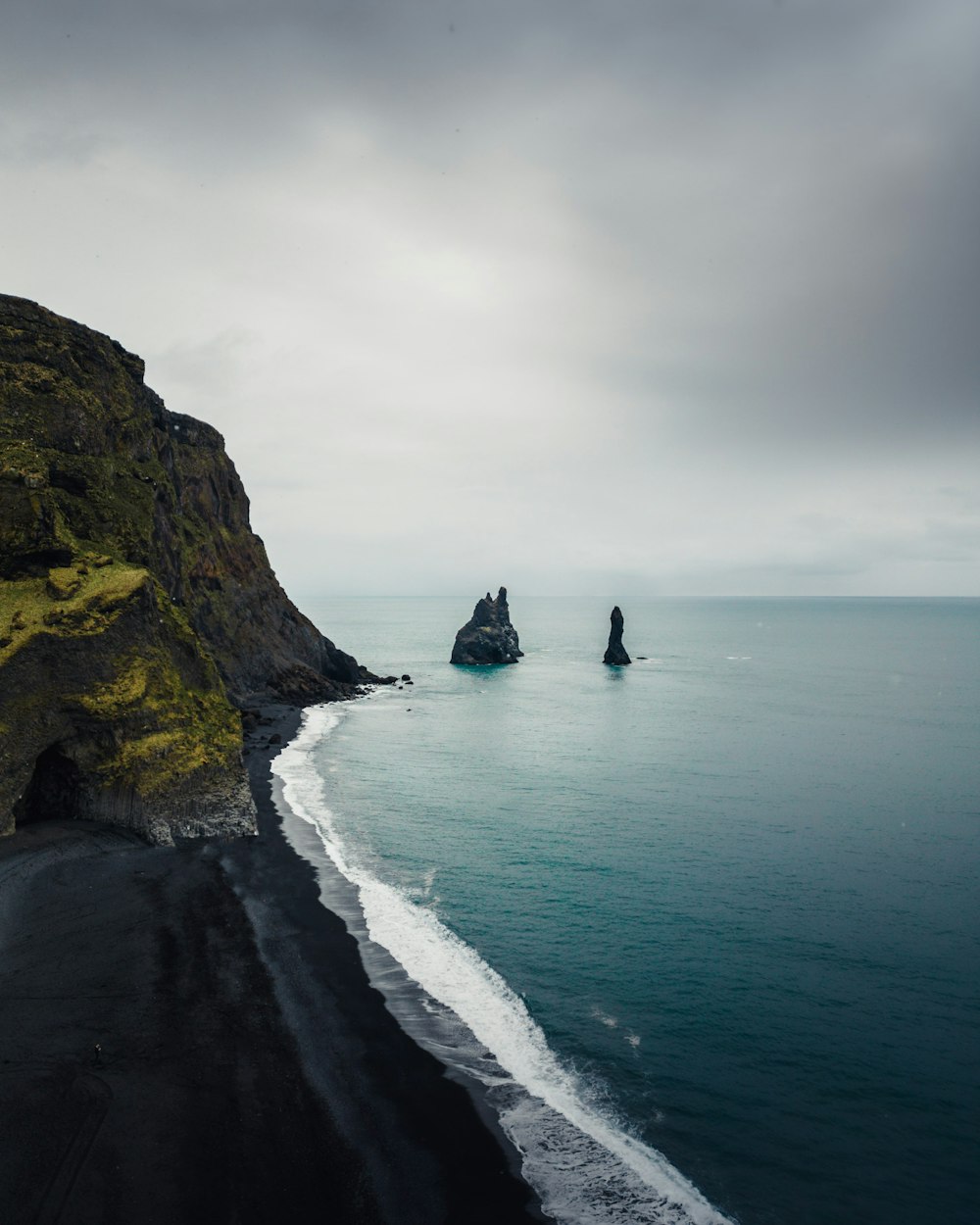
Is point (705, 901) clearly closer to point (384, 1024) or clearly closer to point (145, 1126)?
point (384, 1024)

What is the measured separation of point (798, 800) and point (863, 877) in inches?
565

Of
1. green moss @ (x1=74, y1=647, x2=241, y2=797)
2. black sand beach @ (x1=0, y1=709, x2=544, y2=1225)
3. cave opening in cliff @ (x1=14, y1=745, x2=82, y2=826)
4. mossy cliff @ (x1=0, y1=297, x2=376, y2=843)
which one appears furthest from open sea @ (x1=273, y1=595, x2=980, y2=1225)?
cave opening in cliff @ (x1=14, y1=745, x2=82, y2=826)

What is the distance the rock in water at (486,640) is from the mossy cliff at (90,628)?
104489 mm

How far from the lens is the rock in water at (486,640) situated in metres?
155

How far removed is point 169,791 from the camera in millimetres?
37375

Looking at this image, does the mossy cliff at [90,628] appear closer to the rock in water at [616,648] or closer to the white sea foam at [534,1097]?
the white sea foam at [534,1097]

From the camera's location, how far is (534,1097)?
19.3 m

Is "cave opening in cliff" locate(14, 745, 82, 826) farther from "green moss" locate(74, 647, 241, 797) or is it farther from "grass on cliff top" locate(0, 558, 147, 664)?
"grass on cliff top" locate(0, 558, 147, 664)

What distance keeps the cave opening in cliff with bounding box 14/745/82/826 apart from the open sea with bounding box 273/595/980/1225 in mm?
12067

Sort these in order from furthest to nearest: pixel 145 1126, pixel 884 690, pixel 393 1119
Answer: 1. pixel 884 690
2. pixel 393 1119
3. pixel 145 1126

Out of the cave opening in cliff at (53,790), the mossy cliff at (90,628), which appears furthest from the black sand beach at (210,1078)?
the mossy cliff at (90,628)

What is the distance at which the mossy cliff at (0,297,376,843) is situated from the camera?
34.6 m

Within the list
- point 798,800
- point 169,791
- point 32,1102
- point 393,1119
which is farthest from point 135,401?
point 798,800

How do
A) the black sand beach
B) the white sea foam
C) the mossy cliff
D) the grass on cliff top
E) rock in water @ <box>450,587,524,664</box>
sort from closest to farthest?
the black sand beach, the white sea foam, the grass on cliff top, the mossy cliff, rock in water @ <box>450,587,524,664</box>
